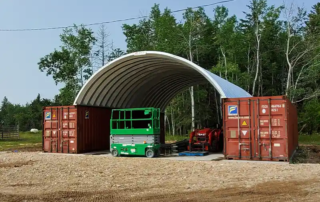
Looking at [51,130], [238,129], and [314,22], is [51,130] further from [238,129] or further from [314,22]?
[314,22]

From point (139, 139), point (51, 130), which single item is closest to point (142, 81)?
point (51, 130)

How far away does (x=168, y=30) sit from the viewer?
39.1 m

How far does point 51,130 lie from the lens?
1917cm

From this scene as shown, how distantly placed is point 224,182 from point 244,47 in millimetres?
32585

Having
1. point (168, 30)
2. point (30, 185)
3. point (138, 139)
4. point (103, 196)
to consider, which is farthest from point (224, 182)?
point (168, 30)

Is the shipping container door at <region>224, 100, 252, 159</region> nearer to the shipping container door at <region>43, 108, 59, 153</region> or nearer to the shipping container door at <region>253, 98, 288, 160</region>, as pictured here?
the shipping container door at <region>253, 98, 288, 160</region>

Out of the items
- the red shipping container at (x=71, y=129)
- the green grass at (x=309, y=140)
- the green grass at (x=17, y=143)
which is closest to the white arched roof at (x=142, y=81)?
the red shipping container at (x=71, y=129)

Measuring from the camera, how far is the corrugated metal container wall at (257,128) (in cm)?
1388

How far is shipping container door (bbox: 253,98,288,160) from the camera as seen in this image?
45.4 feet

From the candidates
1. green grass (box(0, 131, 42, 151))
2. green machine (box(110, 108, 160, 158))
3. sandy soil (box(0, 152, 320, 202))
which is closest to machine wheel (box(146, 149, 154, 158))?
green machine (box(110, 108, 160, 158))

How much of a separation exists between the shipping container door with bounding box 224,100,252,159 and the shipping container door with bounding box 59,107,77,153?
802 centimetres

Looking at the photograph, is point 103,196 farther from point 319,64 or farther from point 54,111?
point 319,64

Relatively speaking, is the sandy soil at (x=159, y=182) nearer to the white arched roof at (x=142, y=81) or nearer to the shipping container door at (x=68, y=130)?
the white arched roof at (x=142, y=81)

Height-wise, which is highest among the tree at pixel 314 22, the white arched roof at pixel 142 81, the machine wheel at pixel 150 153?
the tree at pixel 314 22
